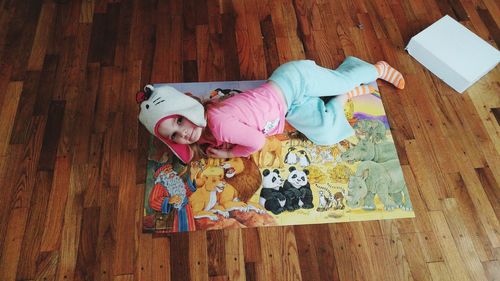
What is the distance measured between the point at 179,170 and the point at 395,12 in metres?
1.13

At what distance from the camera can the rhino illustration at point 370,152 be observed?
4.37ft

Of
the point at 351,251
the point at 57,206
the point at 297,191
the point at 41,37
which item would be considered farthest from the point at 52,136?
the point at 351,251

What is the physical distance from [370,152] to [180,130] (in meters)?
0.64

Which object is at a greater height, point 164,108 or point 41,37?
point 164,108

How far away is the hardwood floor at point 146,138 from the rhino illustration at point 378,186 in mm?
39

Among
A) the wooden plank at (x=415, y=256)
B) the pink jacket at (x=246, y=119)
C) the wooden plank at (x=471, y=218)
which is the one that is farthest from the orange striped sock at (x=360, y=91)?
the wooden plank at (x=415, y=256)

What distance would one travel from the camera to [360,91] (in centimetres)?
145

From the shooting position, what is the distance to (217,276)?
1.14 m

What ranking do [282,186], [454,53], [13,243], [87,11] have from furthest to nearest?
[87,11], [454,53], [282,186], [13,243]

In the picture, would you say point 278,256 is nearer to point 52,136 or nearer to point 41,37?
point 52,136

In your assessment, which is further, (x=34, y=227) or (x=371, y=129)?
(x=371, y=129)

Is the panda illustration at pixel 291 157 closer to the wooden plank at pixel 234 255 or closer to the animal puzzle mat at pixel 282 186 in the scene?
the animal puzzle mat at pixel 282 186

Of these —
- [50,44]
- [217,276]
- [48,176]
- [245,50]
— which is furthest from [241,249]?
[50,44]

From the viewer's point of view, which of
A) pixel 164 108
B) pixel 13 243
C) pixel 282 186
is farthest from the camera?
pixel 282 186
